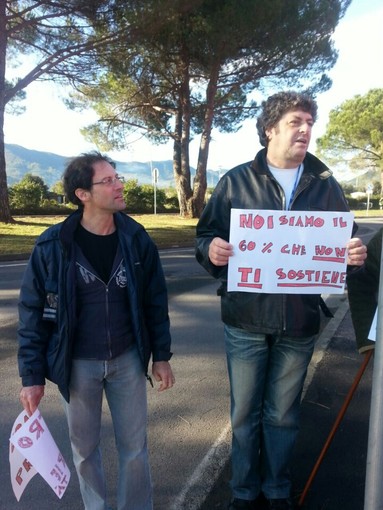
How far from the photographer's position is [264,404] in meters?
2.56

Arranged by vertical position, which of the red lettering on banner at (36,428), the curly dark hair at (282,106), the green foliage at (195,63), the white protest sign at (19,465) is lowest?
the white protest sign at (19,465)

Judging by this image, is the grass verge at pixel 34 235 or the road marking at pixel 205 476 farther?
the grass verge at pixel 34 235

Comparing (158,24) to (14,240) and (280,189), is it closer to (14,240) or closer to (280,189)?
(14,240)

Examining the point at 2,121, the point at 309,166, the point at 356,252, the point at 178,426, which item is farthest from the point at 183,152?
the point at 356,252

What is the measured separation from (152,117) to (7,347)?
929 inches

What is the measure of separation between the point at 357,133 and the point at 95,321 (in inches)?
2327

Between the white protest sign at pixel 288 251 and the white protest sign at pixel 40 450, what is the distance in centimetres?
106

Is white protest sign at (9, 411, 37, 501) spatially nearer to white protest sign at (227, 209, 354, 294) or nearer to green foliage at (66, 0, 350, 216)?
white protest sign at (227, 209, 354, 294)

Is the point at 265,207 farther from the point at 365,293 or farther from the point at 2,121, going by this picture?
the point at 2,121

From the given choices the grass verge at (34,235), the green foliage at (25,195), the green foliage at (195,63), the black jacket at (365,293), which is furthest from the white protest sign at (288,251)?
the green foliage at (25,195)

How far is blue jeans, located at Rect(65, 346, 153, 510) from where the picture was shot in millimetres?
2246

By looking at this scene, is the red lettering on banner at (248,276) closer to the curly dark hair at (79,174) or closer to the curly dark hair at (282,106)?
the curly dark hair at (282,106)

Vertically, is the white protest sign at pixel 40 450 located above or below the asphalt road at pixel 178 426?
above

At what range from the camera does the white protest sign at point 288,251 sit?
222 cm
